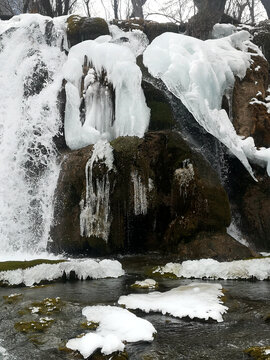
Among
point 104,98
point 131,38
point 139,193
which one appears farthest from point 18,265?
point 131,38

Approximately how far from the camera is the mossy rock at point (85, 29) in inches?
548

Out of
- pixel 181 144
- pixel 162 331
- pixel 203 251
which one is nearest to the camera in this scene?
pixel 162 331

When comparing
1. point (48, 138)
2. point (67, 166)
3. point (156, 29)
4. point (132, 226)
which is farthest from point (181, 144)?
point (156, 29)

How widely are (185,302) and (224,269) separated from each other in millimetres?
2298

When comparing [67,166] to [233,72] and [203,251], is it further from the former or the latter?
[233,72]

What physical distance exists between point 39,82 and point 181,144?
5.77 meters

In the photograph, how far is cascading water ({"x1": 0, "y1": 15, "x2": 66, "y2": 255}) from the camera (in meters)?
10.4

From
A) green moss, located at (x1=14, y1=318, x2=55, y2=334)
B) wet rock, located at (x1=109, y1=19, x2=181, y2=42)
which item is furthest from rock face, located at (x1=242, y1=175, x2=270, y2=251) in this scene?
wet rock, located at (x1=109, y1=19, x2=181, y2=42)

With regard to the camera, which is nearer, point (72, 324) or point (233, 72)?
point (72, 324)

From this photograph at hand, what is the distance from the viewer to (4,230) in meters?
10.3

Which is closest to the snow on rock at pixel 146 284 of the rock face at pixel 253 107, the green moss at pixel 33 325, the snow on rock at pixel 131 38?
the green moss at pixel 33 325

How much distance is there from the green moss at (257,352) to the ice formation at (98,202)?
616cm

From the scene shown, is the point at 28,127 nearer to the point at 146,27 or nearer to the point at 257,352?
the point at 146,27

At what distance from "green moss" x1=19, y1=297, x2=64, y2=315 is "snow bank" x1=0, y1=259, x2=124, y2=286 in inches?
69.7
